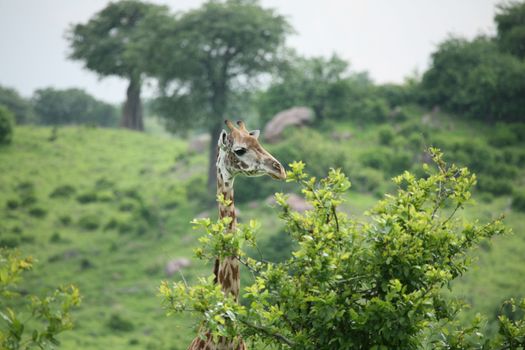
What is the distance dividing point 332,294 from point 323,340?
667mm

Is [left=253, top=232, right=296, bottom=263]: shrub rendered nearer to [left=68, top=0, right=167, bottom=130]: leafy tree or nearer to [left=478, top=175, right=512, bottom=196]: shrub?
[left=478, top=175, right=512, bottom=196]: shrub

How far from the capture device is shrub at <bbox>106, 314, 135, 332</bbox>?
92.9 ft

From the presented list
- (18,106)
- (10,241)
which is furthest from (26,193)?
(18,106)

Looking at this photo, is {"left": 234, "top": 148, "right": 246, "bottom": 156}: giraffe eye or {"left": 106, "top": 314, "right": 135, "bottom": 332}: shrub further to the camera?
{"left": 106, "top": 314, "right": 135, "bottom": 332}: shrub

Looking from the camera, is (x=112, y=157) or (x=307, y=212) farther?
(x=112, y=157)

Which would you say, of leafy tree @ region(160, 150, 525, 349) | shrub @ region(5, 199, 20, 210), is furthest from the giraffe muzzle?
shrub @ region(5, 199, 20, 210)

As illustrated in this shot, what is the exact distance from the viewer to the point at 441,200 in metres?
9.32

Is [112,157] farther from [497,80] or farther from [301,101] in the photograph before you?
[497,80]

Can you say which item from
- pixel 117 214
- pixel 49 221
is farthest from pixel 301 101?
pixel 49 221

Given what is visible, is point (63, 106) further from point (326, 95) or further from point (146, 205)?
point (146, 205)

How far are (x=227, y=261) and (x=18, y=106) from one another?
80808 millimetres

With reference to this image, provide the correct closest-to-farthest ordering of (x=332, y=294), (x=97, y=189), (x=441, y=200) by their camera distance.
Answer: (x=332, y=294) → (x=441, y=200) → (x=97, y=189)

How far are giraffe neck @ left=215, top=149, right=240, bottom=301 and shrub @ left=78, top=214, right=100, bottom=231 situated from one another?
32352mm

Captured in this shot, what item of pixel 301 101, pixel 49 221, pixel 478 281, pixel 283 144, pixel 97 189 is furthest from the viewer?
pixel 301 101
